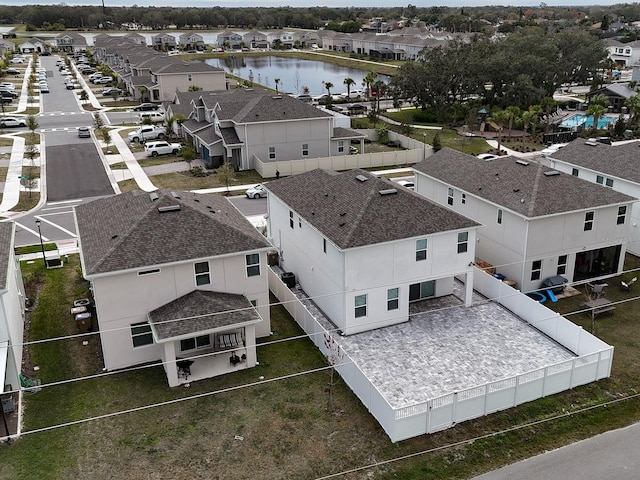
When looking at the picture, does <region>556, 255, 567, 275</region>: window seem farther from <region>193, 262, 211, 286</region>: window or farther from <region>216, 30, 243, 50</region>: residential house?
<region>216, 30, 243, 50</region>: residential house

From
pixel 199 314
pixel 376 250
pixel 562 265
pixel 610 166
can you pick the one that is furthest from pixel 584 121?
pixel 199 314

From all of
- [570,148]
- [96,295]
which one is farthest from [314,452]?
[570,148]

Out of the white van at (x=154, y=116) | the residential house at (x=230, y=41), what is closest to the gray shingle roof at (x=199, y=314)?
the white van at (x=154, y=116)

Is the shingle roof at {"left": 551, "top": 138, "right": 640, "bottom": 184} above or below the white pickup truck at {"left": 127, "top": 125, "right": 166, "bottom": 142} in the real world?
above

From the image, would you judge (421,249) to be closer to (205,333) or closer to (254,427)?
(205,333)

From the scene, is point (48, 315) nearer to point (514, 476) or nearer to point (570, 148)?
point (514, 476)

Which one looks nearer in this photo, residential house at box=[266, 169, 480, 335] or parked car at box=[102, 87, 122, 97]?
residential house at box=[266, 169, 480, 335]

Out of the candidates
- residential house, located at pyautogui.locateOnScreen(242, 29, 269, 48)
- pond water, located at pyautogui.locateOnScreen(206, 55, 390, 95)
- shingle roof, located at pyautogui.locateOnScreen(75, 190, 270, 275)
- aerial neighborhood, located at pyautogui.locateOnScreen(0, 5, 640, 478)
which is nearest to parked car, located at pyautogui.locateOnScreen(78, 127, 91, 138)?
aerial neighborhood, located at pyautogui.locateOnScreen(0, 5, 640, 478)
